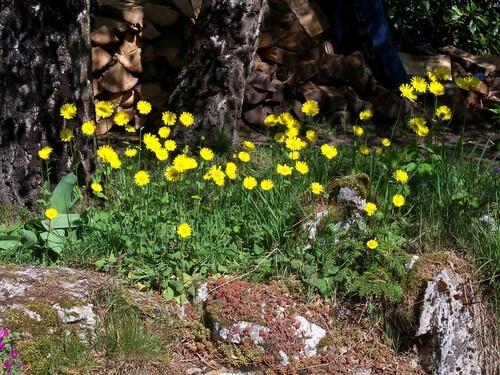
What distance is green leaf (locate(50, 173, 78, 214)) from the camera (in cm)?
397

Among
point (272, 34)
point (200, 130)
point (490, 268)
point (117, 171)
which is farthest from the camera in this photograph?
point (272, 34)

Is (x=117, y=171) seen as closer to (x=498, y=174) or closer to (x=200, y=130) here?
(x=200, y=130)

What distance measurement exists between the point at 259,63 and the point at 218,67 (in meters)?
1.50

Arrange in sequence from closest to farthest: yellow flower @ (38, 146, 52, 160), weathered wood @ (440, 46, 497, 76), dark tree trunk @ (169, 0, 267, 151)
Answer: yellow flower @ (38, 146, 52, 160) < dark tree trunk @ (169, 0, 267, 151) < weathered wood @ (440, 46, 497, 76)

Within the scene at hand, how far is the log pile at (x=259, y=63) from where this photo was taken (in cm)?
600

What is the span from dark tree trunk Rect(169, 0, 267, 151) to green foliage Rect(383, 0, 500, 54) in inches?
119

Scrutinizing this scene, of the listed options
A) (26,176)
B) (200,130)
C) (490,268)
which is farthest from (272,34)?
(490,268)

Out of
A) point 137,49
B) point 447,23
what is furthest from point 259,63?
point 447,23

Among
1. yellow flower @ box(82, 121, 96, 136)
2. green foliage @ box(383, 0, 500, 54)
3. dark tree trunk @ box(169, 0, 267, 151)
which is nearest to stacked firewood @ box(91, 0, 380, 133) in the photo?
dark tree trunk @ box(169, 0, 267, 151)

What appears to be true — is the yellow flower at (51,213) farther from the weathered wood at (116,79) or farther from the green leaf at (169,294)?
the weathered wood at (116,79)

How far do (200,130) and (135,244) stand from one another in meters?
1.58

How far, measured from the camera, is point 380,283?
11.8ft

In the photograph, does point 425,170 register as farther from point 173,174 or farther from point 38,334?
point 38,334

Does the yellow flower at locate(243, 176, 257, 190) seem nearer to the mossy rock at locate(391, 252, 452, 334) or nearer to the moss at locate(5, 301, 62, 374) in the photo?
the mossy rock at locate(391, 252, 452, 334)
